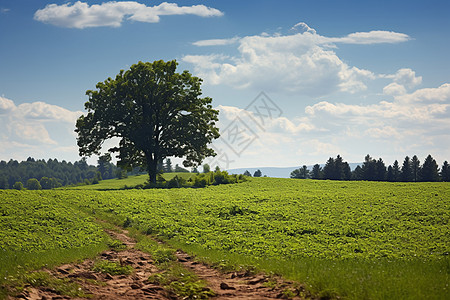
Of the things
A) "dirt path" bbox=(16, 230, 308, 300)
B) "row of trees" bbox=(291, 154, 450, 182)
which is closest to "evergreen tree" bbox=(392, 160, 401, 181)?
"row of trees" bbox=(291, 154, 450, 182)

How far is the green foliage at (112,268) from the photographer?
16109 mm

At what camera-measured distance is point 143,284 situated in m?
14.5

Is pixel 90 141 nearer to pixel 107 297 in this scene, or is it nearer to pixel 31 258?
pixel 31 258

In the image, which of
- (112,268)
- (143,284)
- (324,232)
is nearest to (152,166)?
(324,232)

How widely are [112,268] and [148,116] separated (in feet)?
133

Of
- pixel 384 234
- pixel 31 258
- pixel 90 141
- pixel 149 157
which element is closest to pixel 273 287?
pixel 31 258

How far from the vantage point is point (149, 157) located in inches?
2217

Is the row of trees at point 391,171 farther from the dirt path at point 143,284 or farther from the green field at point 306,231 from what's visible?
the dirt path at point 143,284

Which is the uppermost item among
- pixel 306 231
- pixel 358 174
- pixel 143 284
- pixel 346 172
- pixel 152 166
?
pixel 152 166

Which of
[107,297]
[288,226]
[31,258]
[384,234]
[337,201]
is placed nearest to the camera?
[107,297]

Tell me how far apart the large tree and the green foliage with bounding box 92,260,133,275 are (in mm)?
37894

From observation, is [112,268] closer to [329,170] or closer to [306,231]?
[306,231]

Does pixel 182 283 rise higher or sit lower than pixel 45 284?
lower

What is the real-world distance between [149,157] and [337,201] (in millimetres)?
30850
